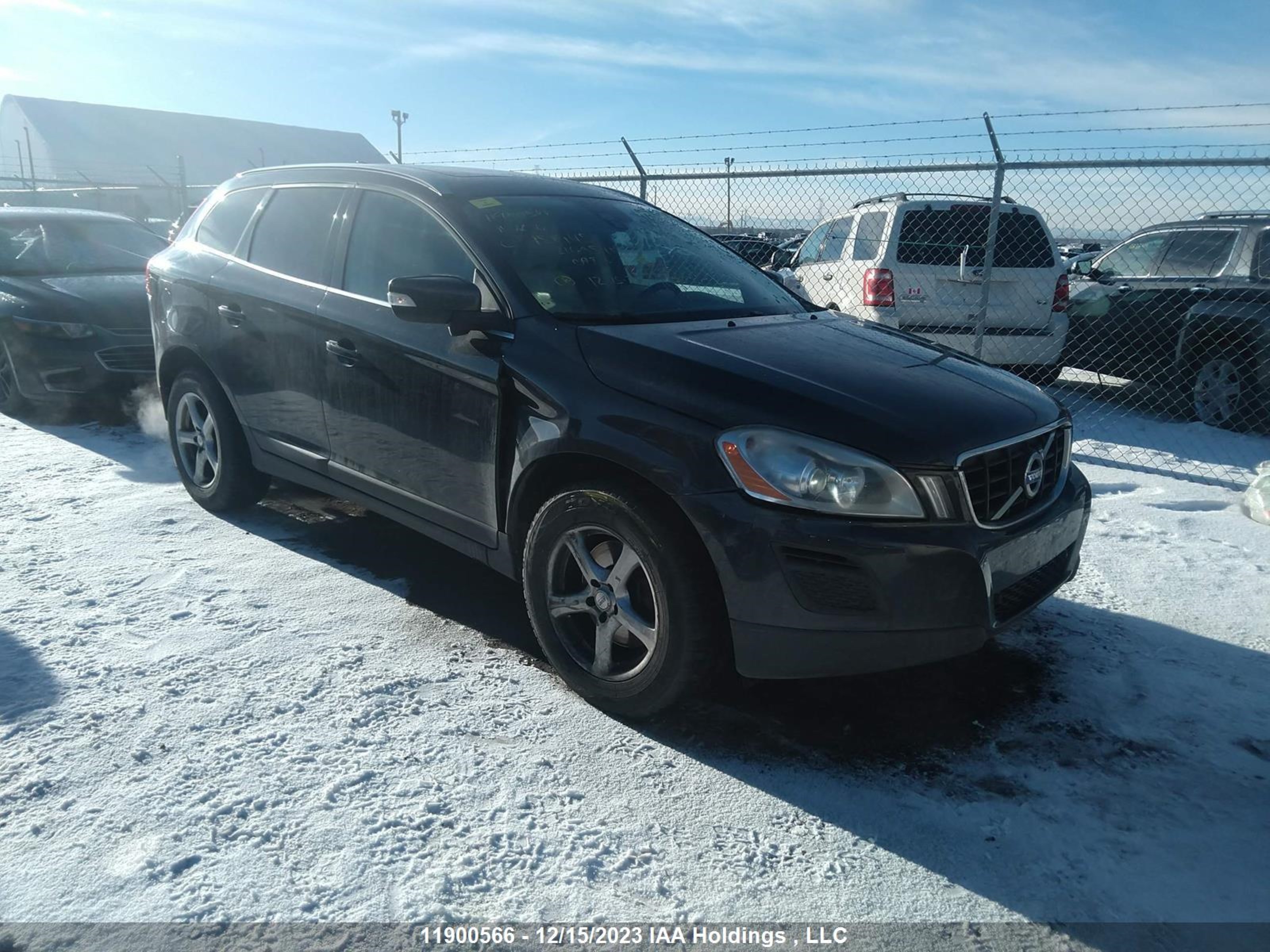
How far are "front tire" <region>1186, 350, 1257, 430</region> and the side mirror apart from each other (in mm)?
6610

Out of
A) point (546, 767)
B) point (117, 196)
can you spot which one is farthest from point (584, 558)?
point (117, 196)

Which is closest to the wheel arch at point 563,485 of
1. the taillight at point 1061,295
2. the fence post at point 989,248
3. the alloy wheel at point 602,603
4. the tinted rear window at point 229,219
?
the alloy wheel at point 602,603

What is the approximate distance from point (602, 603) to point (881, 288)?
5.47 meters

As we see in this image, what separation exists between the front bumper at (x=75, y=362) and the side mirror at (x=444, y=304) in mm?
4349

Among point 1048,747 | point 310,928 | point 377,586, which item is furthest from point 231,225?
point 1048,747

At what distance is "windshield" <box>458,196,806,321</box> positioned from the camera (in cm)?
342

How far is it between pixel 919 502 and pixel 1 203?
55.4ft

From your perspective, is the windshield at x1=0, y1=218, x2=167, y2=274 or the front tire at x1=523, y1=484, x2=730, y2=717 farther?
the windshield at x1=0, y1=218, x2=167, y2=274

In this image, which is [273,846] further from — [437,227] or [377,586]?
[437,227]

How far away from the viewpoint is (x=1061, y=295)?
314 inches

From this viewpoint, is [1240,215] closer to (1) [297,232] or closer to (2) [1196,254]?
(2) [1196,254]

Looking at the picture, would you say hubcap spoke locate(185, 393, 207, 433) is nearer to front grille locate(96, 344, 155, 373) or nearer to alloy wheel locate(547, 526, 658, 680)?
front grille locate(96, 344, 155, 373)

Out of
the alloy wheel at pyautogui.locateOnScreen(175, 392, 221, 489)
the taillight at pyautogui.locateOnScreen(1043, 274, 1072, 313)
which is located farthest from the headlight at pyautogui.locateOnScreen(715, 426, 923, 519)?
the taillight at pyautogui.locateOnScreen(1043, 274, 1072, 313)

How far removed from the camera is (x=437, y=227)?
361cm
